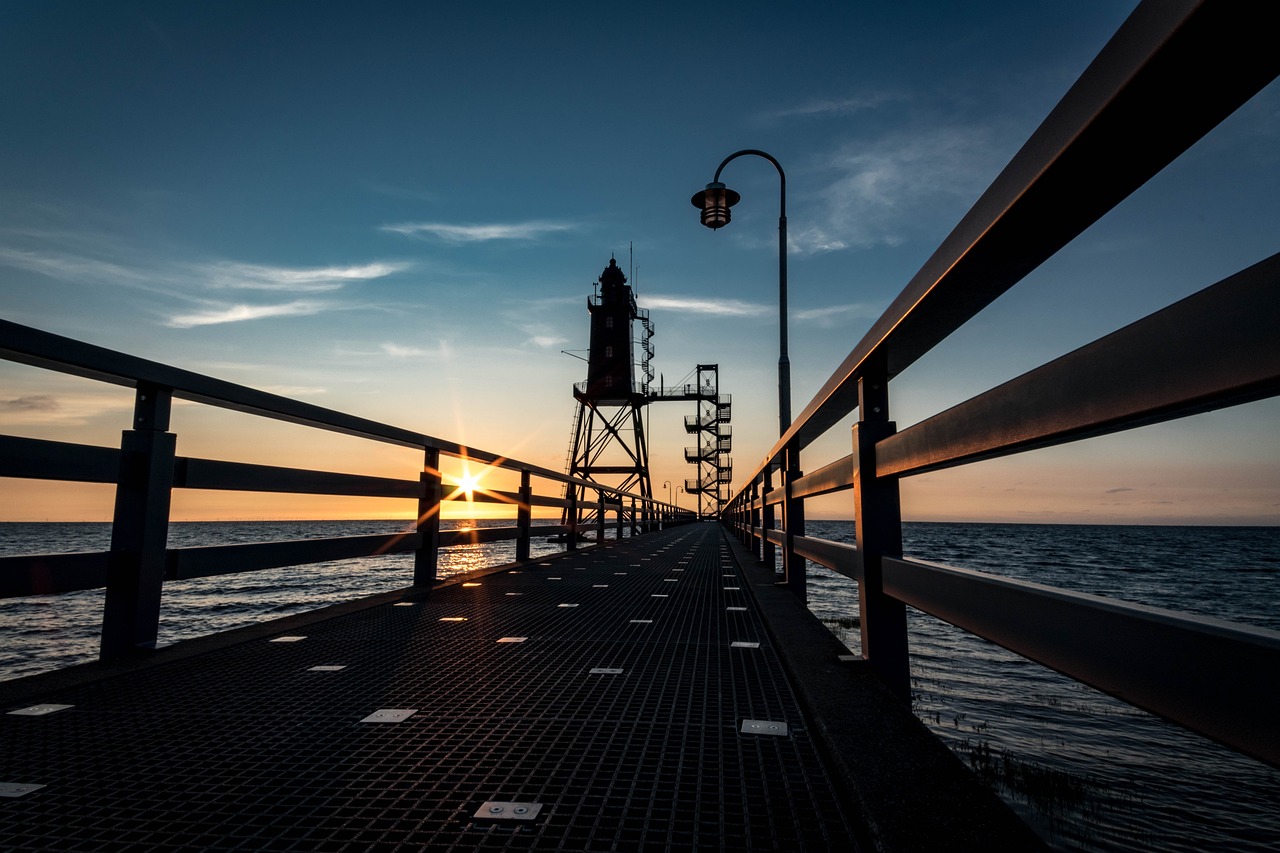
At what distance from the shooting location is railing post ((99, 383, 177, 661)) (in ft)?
8.68

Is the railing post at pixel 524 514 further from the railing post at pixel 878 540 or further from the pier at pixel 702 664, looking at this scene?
the railing post at pixel 878 540

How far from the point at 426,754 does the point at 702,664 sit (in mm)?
1277

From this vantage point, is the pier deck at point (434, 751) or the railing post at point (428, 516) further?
the railing post at point (428, 516)

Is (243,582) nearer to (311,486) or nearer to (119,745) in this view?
(311,486)

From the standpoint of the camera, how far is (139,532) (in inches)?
105

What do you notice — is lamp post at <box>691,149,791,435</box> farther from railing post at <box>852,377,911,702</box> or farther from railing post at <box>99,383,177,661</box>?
railing post at <box>99,383,177,661</box>

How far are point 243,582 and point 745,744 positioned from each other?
1801 centimetres

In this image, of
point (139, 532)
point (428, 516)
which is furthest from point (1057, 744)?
A: point (139, 532)

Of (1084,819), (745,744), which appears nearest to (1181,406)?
(745,744)

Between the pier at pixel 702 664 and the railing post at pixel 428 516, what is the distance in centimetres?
143

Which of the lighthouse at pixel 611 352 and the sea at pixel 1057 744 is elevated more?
the lighthouse at pixel 611 352

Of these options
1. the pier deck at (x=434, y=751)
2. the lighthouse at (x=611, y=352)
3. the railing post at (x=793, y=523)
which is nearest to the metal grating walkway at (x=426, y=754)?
the pier deck at (x=434, y=751)

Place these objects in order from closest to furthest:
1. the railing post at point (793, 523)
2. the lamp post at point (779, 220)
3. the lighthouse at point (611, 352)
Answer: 1. the railing post at point (793, 523)
2. the lamp post at point (779, 220)
3. the lighthouse at point (611, 352)

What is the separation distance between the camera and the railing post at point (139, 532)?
264cm
